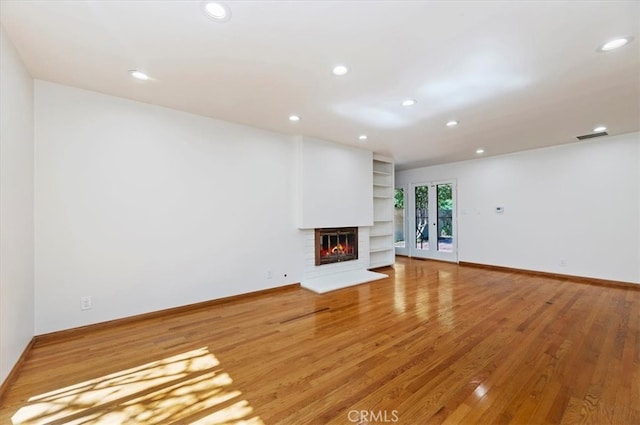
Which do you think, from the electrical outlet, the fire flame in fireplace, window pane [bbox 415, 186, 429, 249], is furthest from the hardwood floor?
window pane [bbox 415, 186, 429, 249]

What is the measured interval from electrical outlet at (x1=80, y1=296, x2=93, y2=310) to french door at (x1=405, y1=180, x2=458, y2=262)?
7.04m

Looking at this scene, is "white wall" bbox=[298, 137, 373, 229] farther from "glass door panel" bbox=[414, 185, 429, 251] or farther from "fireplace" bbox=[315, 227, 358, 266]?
"glass door panel" bbox=[414, 185, 429, 251]

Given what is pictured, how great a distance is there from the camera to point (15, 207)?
2154 mm

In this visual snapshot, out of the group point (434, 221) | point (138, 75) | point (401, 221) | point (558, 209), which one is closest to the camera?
point (138, 75)

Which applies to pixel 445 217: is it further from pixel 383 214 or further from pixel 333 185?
pixel 333 185

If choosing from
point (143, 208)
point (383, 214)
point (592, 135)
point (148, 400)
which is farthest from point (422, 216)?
point (148, 400)

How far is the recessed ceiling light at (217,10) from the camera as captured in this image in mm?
1702

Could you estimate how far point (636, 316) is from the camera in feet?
10.5

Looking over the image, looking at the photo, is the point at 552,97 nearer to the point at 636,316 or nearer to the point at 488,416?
the point at 636,316

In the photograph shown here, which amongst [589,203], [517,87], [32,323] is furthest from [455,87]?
[32,323]

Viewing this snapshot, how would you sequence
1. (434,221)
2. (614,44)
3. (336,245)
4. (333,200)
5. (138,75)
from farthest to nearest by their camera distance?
(434,221)
(336,245)
(333,200)
(138,75)
(614,44)

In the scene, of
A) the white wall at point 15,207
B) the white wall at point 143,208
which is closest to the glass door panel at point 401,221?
the white wall at point 143,208

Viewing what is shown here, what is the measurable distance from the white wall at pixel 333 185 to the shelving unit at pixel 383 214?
0.83m

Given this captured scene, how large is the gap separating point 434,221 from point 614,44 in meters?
5.33
